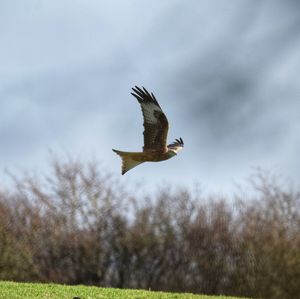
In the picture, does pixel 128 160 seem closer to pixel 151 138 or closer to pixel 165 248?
pixel 151 138

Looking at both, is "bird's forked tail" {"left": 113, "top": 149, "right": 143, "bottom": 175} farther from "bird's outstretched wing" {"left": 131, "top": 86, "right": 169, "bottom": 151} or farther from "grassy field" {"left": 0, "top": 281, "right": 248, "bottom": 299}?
"grassy field" {"left": 0, "top": 281, "right": 248, "bottom": 299}

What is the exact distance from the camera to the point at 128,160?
657cm

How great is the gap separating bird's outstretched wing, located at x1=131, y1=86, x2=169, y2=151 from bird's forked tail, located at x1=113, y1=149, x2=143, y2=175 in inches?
10.3

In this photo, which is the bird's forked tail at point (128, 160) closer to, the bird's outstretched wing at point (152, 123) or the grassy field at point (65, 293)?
the bird's outstretched wing at point (152, 123)

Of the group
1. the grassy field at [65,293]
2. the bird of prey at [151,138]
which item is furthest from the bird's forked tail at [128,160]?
the grassy field at [65,293]

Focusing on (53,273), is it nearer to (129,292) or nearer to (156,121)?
(129,292)

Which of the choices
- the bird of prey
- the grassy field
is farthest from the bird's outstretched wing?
the grassy field

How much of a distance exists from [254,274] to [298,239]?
1.85 m

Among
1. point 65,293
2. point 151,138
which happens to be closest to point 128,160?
point 151,138

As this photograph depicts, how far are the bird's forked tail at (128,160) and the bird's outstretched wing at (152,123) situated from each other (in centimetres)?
26

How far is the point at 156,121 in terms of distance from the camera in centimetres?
730

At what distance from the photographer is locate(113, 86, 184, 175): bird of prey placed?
6.58 m

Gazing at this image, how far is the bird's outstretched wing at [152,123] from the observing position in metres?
6.93

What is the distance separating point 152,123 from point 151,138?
0.30 metres
